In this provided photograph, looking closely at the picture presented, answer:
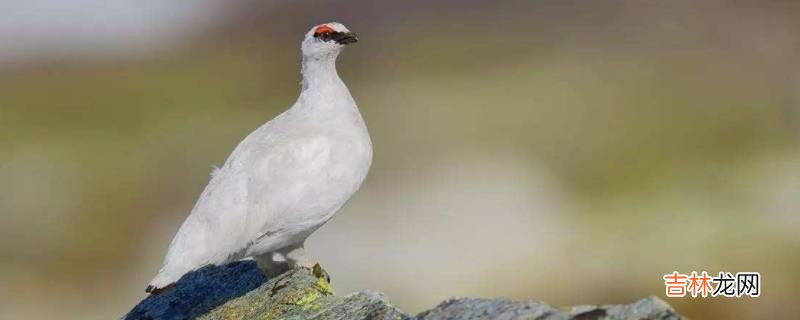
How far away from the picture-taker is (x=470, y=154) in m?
20.2

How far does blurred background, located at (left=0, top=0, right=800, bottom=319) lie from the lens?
16062mm

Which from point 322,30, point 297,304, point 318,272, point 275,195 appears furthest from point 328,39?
point 297,304

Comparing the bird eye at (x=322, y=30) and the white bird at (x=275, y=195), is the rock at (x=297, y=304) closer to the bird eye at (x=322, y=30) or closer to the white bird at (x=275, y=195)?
the white bird at (x=275, y=195)

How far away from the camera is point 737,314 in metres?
14.7

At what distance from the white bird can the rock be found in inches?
6.4

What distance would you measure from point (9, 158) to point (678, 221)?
1083cm

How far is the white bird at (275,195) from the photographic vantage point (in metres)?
5.95

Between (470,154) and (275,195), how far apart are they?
14201 millimetres

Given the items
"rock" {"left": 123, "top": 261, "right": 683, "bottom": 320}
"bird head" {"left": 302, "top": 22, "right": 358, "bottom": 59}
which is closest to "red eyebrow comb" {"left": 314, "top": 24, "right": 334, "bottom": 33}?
"bird head" {"left": 302, "top": 22, "right": 358, "bottom": 59}

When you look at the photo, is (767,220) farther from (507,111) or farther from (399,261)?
(507,111)

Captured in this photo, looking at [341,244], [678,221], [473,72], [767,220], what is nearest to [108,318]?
[341,244]

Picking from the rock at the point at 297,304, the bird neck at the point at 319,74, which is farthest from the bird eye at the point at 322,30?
the rock at the point at 297,304

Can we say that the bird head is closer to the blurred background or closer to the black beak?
the black beak

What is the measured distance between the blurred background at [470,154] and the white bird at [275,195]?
7.37 m
